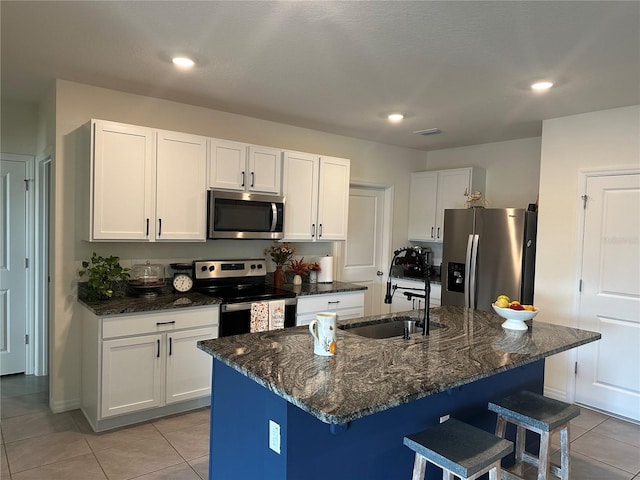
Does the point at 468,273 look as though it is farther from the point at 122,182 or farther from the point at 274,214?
the point at 122,182

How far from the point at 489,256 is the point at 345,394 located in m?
3.19

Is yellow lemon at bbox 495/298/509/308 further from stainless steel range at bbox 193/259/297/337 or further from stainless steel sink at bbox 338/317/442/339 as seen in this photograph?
stainless steel range at bbox 193/259/297/337

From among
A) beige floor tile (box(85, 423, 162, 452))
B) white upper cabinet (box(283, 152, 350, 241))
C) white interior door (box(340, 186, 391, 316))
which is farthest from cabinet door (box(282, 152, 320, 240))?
beige floor tile (box(85, 423, 162, 452))

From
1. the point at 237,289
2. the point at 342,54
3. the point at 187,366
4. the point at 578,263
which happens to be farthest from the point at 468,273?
the point at 187,366

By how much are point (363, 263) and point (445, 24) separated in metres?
3.43

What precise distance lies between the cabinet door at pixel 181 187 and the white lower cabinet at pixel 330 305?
3.47 ft

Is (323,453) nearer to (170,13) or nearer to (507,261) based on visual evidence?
(170,13)

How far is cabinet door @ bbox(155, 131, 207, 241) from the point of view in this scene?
133 inches

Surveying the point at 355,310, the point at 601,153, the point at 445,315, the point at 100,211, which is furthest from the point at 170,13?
the point at 601,153

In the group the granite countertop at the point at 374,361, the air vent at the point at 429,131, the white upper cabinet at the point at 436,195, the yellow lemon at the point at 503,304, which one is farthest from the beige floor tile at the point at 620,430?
the air vent at the point at 429,131

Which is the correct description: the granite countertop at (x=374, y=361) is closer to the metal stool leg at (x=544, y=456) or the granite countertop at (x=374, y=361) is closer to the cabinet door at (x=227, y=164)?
the metal stool leg at (x=544, y=456)

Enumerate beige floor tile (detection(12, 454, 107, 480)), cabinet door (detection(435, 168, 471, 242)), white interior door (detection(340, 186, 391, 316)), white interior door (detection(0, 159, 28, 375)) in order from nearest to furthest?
1. beige floor tile (detection(12, 454, 107, 480))
2. white interior door (detection(0, 159, 28, 375))
3. cabinet door (detection(435, 168, 471, 242))
4. white interior door (detection(340, 186, 391, 316))

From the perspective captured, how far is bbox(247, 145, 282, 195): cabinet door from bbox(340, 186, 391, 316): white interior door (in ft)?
4.51

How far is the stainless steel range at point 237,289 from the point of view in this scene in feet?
11.4
